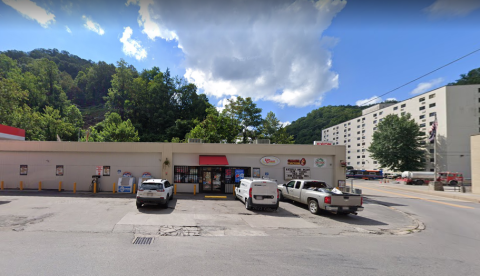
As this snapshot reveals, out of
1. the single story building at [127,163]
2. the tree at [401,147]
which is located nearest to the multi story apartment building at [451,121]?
the tree at [401,147]

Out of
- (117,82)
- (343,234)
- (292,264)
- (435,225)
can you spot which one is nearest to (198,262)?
(292,264)

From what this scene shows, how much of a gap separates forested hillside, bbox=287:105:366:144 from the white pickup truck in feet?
303

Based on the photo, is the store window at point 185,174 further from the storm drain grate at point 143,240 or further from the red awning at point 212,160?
the storm drain grate at point 143,240

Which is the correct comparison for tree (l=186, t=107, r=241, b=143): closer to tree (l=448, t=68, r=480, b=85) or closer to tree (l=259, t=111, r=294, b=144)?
tree (l=259, t=111, r=294, b=144)

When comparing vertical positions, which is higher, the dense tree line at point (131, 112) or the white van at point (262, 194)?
the dense tree line at point (131, 112)

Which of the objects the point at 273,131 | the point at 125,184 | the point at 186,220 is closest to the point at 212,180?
the point at 125,184

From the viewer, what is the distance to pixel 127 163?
19.5m

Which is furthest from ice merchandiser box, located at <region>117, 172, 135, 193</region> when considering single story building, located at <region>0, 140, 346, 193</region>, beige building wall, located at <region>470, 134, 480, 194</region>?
beige building wall, located at <region>470, 134, 480, 194</region>

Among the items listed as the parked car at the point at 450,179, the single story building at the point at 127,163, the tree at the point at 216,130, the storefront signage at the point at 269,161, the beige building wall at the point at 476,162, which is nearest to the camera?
the single story building at the point at 127,163

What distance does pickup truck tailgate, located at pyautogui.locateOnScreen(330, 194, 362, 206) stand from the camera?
37.8 feet

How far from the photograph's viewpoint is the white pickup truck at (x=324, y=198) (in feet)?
37.9

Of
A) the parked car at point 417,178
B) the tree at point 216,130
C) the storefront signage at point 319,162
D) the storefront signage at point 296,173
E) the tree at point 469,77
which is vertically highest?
the tree at point 469,77

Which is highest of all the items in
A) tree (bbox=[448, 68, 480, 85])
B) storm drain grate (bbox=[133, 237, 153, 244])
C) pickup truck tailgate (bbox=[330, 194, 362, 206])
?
tree (bbox=[448, 68, 480, 85])

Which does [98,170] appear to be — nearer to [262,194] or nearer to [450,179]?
[262,194]
